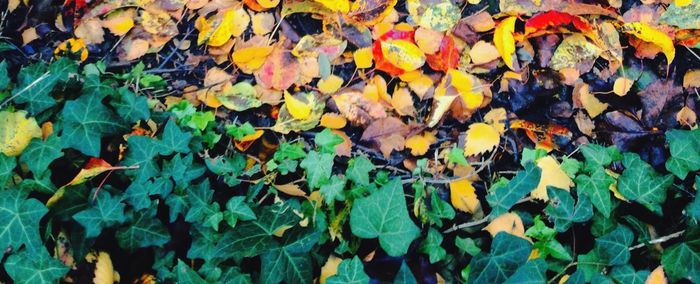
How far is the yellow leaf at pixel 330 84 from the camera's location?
1709mm

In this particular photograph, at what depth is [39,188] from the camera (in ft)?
4.01

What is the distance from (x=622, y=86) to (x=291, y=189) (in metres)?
1.05

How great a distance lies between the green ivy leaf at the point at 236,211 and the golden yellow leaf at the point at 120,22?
91cm

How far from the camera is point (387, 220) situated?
1.26m

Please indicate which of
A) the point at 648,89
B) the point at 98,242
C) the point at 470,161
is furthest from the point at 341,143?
the point at 648,89

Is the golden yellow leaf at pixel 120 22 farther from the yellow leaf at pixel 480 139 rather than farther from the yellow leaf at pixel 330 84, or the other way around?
the yellow leaf at pixel 480 139

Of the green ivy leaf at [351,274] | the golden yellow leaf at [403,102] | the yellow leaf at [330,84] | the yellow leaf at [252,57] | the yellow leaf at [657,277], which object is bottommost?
the yellow leaf at [657,277]

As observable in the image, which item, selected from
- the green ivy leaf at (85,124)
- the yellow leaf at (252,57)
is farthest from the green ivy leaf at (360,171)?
the green ivy leaf at (85,124)

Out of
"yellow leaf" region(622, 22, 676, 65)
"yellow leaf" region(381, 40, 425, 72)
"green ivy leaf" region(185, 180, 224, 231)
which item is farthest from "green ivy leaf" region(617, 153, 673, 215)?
"green ivy leaf" region(185, 180, 224, 231)

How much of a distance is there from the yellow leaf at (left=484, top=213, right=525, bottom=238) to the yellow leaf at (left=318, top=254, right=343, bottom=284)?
0.40m

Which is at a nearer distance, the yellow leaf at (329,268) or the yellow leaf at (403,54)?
the yellow leaf at (329,268)

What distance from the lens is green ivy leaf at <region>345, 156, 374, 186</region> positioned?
4.75 ft

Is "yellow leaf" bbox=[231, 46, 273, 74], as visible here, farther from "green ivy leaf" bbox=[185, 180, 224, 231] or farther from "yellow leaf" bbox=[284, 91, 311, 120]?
"green ivy leaf" bbox=[185, 180, 224, 231]

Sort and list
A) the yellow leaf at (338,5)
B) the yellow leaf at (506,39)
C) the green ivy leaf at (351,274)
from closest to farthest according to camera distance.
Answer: the green ivy leaf at (351,274) → the yellow leaf at (506,39) → the yellow leaf at (338,5)
